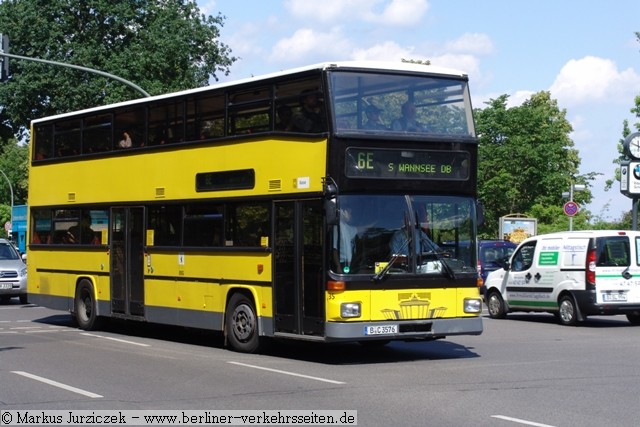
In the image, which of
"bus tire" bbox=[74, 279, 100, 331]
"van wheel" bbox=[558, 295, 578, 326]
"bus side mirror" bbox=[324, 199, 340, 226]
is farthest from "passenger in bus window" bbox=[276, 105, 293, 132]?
"van wheel" bbox=[558, 295, 578, 326]

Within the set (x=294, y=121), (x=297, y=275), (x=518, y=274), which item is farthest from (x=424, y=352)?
(x=518, y=274)

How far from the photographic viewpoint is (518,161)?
65.1m

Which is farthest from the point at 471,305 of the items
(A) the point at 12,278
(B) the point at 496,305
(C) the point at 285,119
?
(A) the point at 12,278

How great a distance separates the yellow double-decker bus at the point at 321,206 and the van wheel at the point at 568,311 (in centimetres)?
783

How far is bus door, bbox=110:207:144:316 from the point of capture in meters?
20.0

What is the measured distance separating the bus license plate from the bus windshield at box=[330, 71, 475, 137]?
8.61ft

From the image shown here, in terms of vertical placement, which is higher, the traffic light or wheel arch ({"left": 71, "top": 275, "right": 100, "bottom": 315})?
the traffic light

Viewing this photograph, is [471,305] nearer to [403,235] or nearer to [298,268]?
[403,235]

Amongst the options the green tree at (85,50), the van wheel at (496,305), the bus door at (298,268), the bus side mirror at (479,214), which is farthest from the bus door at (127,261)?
the green tree at (85,50)

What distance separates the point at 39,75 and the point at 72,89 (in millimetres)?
1668

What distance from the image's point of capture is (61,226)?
2284 centimetres

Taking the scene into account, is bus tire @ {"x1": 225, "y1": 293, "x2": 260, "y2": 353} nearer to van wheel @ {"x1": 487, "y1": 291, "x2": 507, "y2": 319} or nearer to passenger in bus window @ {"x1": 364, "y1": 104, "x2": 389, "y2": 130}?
passenger in bus window @ {"x1": 364, "y1": 104, "x2": 389, "y2": 130}

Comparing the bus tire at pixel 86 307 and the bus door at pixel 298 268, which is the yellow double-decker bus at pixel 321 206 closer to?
the bus door at pixel 298 268

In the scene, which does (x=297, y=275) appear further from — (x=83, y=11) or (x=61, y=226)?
(x=83, y=11)
